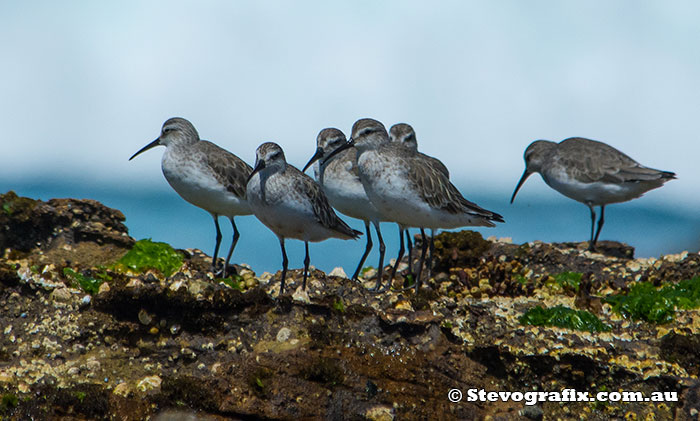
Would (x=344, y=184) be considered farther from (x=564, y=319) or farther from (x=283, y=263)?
(x=564, y=319)

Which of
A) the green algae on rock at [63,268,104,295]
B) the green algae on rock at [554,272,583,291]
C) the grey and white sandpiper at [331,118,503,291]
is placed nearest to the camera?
the green algae on rock at [63,268,104,295]

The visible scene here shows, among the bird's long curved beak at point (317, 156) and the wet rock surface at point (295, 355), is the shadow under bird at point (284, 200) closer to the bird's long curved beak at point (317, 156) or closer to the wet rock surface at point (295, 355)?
the wet rock surface at point (295, 355)

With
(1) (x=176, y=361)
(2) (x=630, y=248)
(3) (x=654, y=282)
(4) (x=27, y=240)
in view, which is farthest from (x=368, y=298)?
(2) (x=630, y=248)

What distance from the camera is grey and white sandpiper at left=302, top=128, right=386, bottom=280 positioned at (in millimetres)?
12078

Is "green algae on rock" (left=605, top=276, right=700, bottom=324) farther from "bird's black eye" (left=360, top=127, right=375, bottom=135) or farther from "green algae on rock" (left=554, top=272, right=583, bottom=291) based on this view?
"bird's black eye" (left=360, top=127, right=375, bottom=135)

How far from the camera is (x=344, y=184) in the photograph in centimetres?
1216

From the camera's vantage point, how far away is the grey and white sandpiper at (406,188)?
36.5 ft

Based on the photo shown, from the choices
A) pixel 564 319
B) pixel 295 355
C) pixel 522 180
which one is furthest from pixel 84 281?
pixel 522 180

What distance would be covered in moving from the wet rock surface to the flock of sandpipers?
100cm

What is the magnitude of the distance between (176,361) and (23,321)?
183 cm

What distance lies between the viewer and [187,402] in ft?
25.5

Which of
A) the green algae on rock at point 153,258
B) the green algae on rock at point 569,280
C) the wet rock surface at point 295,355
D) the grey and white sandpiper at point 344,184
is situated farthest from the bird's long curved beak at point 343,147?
the green algae on rock at point 569,280

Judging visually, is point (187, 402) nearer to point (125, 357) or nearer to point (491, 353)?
point (125, 357)

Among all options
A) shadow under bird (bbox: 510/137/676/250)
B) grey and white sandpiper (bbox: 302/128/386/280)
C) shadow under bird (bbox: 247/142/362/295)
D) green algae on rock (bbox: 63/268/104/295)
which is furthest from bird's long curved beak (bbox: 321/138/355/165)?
shadow under bird (bbox: 510/137/676/250)
